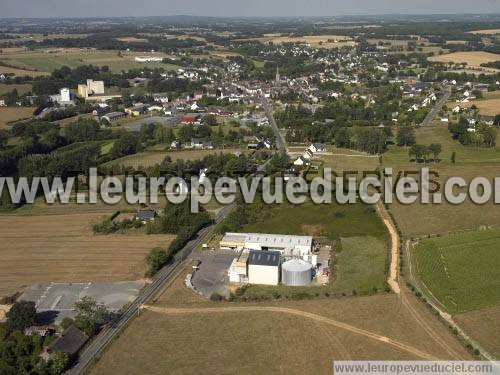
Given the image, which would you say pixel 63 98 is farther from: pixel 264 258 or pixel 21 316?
pixel 21 316

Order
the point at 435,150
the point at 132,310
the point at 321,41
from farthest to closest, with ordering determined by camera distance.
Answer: the point at 321,41 < the point at 435,150 < the point at 132,310

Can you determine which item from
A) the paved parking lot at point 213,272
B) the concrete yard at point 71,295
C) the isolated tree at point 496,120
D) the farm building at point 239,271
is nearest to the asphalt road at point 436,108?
the isolated tree at point 496,120

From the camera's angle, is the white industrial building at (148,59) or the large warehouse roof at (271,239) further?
the white industrial building at (148,59)

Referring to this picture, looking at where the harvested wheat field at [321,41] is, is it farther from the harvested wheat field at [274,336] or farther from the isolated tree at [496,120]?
the harvested wheat field at [274,336]

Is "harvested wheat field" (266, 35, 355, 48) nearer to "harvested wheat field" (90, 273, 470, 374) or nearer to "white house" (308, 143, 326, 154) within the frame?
"white house" (308, 143, 326, 154)

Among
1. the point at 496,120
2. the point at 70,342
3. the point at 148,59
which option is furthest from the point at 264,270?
the point at 148,59

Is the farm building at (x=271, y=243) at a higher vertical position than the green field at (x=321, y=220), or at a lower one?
higher
